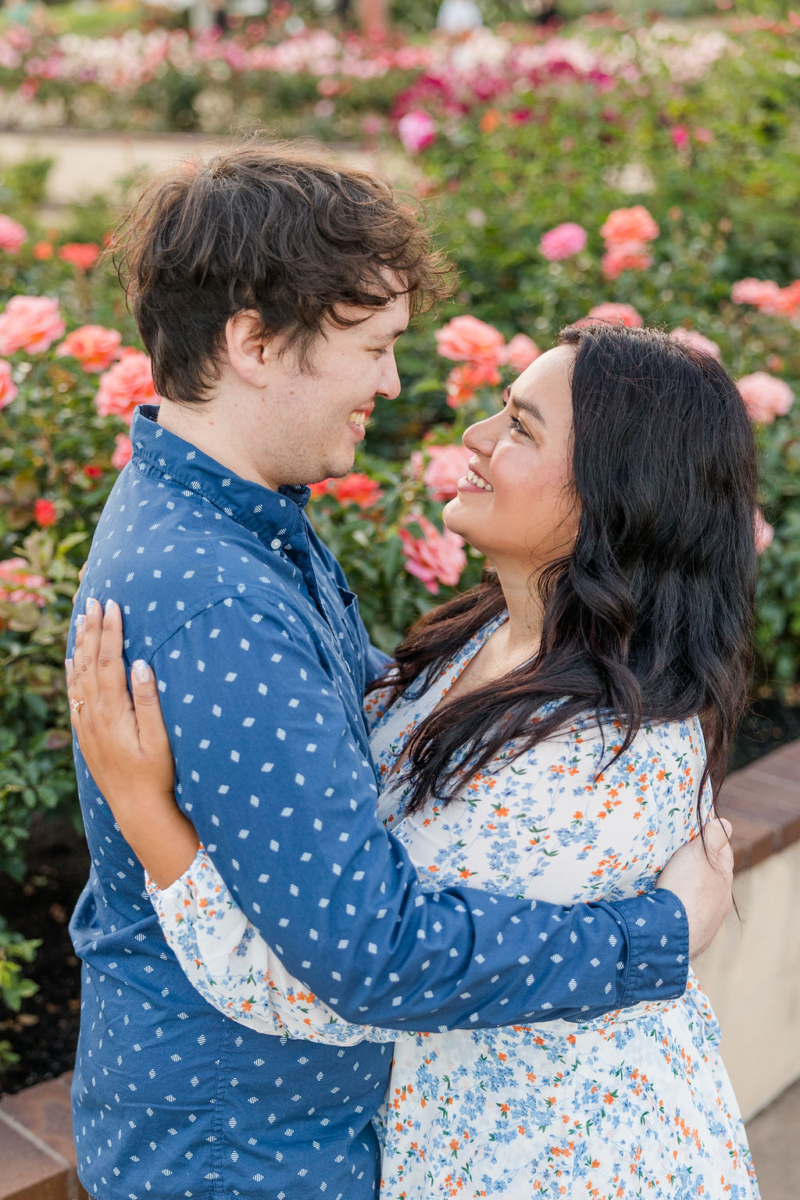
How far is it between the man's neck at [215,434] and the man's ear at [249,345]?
0.05 m

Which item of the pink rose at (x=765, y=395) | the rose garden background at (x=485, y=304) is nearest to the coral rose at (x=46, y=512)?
the rose garden background at (x=485, y=304)

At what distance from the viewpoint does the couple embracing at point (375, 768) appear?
1.22 meters

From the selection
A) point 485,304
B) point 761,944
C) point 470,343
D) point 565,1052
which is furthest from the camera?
point 485,304

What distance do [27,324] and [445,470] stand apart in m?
0.99

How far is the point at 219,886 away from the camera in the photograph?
50.0 inches

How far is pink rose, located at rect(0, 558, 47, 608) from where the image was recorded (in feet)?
7.45

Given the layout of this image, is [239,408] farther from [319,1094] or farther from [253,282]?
[319,1094]

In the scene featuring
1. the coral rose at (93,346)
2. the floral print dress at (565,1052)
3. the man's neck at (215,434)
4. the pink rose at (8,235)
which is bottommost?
the floral print dress at (565,1052)

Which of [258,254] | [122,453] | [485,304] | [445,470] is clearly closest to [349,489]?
[445,470]

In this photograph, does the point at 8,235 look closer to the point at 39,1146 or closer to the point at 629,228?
the point at 629,228

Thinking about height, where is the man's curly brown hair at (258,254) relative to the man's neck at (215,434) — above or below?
above

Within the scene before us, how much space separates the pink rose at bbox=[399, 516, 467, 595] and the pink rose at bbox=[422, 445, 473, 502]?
0.32 ft

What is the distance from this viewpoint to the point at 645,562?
1.66 meters

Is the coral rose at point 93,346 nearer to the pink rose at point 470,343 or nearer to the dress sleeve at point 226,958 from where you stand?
the pink rose at point 470,343
